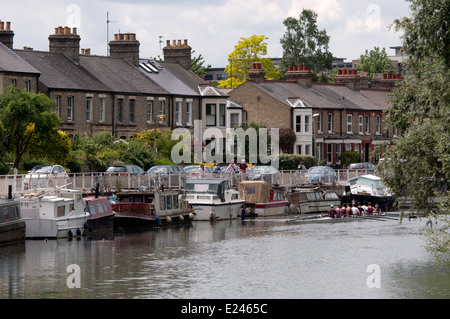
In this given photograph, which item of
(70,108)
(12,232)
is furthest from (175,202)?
(70,108)

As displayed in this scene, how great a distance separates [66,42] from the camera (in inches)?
3578

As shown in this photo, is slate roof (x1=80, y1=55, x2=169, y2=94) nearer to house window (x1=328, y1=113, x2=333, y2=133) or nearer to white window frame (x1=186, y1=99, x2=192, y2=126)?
white window frame (x1=186, y1=99, x2=192, y2=126)

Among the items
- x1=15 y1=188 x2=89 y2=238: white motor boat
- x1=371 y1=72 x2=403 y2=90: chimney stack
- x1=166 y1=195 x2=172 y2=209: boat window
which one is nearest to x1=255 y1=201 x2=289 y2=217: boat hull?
x1=166 y1=195 x2=172 y2=209: boat window

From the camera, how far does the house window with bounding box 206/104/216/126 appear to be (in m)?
100

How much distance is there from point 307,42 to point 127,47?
142 ft

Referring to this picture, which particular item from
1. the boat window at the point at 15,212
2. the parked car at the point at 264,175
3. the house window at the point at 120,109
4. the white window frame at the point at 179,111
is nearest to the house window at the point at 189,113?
the white window frame at the point at 179,111

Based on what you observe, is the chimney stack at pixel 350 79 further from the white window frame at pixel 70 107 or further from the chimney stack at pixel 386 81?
the white window frame at pixel 70 107

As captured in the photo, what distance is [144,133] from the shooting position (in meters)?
88.3

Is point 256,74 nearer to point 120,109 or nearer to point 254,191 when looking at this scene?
point 120,109

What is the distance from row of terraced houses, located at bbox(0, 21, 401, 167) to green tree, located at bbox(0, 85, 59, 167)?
10.5 metres
